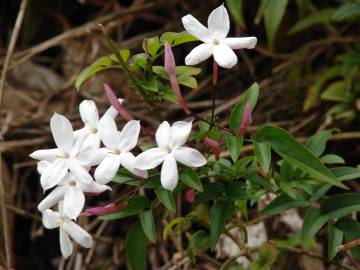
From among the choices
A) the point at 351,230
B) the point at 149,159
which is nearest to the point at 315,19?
the point at 351,230

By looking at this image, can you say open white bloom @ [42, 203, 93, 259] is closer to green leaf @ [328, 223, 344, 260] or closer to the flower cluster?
the flower cluster

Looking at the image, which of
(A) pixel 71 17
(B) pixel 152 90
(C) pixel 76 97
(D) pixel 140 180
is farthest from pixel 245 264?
(A) pixel 71 17

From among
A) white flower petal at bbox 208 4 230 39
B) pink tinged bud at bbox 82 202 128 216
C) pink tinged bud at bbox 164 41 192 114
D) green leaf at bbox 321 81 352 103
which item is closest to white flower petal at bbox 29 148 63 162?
pink tinged bud at bbox 82 202 128 216

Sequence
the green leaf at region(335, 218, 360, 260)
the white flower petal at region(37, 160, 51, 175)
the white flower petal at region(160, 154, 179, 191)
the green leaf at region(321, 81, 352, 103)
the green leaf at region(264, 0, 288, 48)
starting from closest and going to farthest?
1. the white flower petal at region(160, 154, 179, 191)
2. the white flower petal at region(37, 160, 51, 175)
3. the green leaf at region(335, 218, 360, 260)
4. the green leaf at region(264, 0, 288, 48)
5. the green leaf at region(321, 81, 352, 103)

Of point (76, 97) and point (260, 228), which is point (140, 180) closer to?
point (260, 228)

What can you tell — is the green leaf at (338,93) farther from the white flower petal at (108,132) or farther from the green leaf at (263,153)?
the white flower petal at (108,132)

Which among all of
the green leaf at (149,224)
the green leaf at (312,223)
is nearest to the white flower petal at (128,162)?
the green leaf at (149,224)

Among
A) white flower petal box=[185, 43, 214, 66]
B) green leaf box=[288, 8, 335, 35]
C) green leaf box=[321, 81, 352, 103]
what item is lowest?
white flower petal box=[185, 43, 214, 66]
